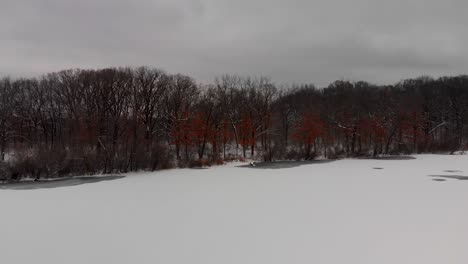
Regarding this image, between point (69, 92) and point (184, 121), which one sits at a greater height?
point (69, 92)

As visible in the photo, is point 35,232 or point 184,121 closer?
point 35,232

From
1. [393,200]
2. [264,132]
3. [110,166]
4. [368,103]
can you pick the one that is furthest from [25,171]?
[368,103]

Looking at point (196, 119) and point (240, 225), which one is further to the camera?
point (196, 119)

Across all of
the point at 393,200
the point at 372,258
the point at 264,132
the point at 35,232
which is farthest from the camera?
the point at 264,132

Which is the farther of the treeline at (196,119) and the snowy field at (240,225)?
the treeline at (196,119)

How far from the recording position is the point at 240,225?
1120cm

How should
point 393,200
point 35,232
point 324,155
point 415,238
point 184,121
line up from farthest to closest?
point 324,155 < point 184,121 < point 393,200 < point 35,232 < point 415,238

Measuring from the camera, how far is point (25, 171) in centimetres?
2703

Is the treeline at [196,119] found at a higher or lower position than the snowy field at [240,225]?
higher

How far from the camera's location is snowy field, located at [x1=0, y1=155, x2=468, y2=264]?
8.50 meters

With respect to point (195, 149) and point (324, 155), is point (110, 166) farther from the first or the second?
point (324, 155)

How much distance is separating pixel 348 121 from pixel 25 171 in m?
40.5

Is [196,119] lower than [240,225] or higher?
higher

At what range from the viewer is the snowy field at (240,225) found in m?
8.50
